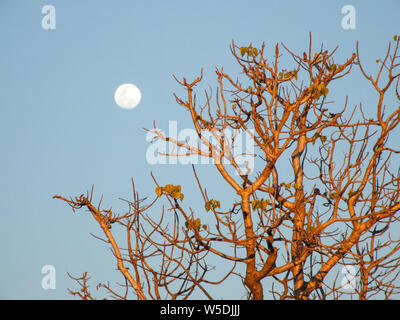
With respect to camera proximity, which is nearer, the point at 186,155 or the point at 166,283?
the point at 166,283

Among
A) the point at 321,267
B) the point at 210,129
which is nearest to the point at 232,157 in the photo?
the point at 210,129

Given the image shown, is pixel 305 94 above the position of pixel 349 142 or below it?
above

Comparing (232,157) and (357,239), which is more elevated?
(232,157)

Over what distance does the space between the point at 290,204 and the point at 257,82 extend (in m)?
1.80

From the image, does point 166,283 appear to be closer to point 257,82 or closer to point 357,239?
point 357,239
